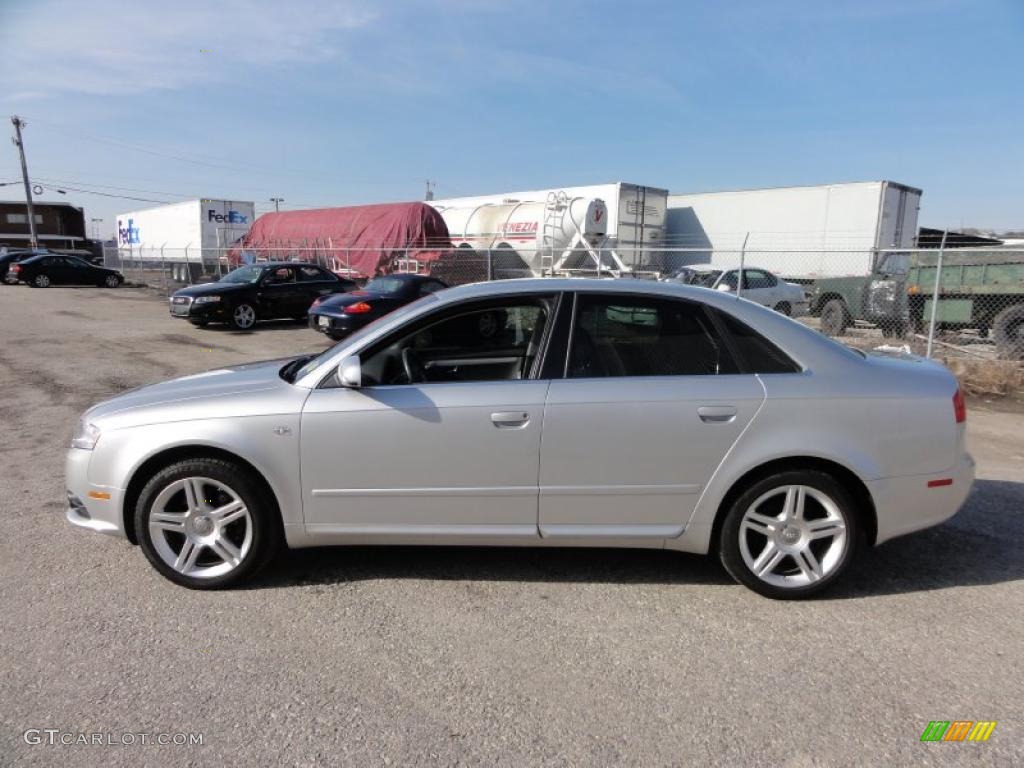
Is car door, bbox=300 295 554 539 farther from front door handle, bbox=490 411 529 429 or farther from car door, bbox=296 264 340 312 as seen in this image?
car door, bbox=296 264 340 312

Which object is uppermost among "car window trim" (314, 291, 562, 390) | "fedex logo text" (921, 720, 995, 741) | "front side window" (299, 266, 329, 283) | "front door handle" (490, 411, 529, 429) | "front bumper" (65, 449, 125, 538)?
"car window trim" (314, 291, 562, 390)

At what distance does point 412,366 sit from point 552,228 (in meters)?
17.5

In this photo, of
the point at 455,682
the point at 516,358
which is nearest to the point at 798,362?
the point at 516,358

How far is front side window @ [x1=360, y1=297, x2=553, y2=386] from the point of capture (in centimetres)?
355

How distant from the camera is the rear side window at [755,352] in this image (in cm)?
340

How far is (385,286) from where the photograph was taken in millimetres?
13250

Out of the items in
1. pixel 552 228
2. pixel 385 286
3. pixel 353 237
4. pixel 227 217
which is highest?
pixel 227 217

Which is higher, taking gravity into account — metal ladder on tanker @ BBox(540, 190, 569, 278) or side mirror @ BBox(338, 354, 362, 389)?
metal ladder on tanker @ BBox(540, 190, 569, 278)

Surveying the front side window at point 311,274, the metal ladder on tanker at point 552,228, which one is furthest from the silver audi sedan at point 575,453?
the metal ladder on tanker at point 552,228

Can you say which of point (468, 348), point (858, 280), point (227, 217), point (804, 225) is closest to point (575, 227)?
point (804, 225)

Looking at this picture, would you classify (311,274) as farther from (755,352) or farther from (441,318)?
(755,352)

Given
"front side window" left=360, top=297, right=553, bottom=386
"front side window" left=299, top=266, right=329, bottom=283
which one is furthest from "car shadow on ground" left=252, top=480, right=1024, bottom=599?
"front side window" left=299, top=266, right=329, bottom=283

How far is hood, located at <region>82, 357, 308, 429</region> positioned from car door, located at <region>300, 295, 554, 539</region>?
23cm

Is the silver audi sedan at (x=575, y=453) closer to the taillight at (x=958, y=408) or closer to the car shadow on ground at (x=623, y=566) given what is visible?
the taillight at (x=958, y=408)
